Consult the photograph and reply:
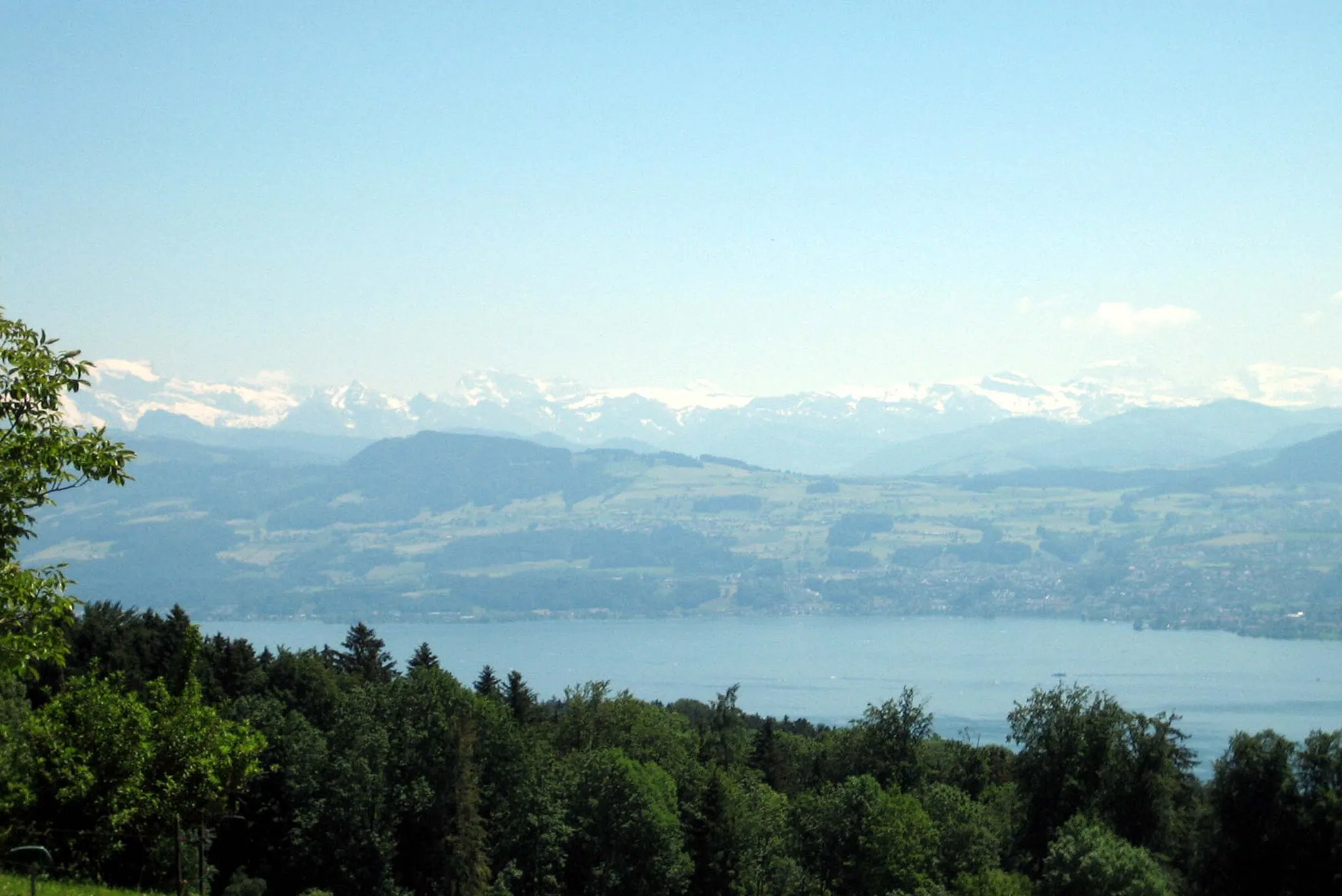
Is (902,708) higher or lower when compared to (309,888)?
higher

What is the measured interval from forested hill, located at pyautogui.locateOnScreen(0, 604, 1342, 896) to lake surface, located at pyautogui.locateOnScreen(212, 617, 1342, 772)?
6984 centimetres

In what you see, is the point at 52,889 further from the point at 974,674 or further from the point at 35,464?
the point at 974,674

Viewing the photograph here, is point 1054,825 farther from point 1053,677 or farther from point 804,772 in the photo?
point 1053,677

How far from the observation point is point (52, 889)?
12.3 m

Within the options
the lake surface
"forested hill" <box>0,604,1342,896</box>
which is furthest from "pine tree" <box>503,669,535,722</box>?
the lake surface

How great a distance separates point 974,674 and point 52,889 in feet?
500

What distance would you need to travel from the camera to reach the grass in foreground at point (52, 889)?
37.8 feet

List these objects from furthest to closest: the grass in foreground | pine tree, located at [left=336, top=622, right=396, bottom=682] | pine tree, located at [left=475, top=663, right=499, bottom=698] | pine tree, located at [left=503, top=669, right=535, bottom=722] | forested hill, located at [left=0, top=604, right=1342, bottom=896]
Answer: pine tree, located at [left=336, top=622, right=396, bottom=682], pine tree, located at [left=475, top=663, right=499, bottom=698], pine tree, located at [left=503, top=669, right=535, bottom=722], forested hill, located at [left=0, top=604, right=1342, bottom=896], the grass in foreground

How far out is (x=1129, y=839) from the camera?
1051 inches

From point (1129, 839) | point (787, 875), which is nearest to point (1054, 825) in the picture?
point (1129, 839)

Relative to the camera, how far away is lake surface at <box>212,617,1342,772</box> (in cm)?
11875

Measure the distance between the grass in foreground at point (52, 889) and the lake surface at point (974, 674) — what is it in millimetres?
91013

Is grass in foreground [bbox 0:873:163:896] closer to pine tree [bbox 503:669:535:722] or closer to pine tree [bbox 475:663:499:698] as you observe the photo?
pine tree [bbox 503:669:535:722]

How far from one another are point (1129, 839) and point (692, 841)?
35.1 feet
